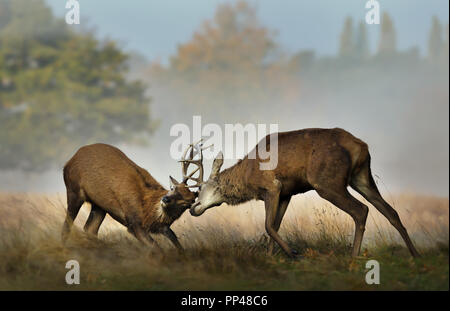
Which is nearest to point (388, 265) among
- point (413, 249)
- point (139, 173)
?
point (413, 249)

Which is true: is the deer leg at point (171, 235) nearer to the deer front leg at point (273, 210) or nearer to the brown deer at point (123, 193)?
the brown deer at point (123, 193)

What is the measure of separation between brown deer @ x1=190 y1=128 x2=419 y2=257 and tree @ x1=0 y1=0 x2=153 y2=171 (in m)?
13.6

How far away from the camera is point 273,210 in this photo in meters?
9.80

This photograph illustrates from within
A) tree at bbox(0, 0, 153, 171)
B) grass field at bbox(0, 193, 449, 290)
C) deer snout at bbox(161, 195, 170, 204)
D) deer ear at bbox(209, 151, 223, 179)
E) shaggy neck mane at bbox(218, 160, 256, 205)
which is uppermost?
tree at bbox(0, 0, 153, 171)

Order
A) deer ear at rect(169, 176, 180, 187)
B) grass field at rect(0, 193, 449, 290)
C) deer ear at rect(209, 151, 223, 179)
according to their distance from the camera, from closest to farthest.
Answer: grass field at rect(0, 193, 449, 290)
deer ear at rect(169, 176, 180, 187)
deer ear at rect(209, 151, 223, 179)

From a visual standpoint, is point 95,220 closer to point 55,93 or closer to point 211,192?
point 211,192

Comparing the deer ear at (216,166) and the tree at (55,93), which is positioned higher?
the tree at (55,93)

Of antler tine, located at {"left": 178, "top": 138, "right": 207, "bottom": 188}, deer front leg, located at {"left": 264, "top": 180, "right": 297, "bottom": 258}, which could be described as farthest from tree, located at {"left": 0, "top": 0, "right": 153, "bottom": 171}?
deer front leg, located at {"left": 264, "top": 180, "right": 297, "bottom": 258}

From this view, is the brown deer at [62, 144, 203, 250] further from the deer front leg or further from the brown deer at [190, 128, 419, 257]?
the deer front leg

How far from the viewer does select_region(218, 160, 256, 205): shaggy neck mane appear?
1038cm

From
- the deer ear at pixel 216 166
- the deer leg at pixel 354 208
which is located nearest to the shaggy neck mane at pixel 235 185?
the deer ear at pixel 216 166

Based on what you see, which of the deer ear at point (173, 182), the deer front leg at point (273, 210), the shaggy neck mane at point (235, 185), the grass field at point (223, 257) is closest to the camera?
the grass field at point (223, 257)

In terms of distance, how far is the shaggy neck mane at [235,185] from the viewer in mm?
10375

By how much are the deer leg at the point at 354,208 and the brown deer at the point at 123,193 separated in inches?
103
